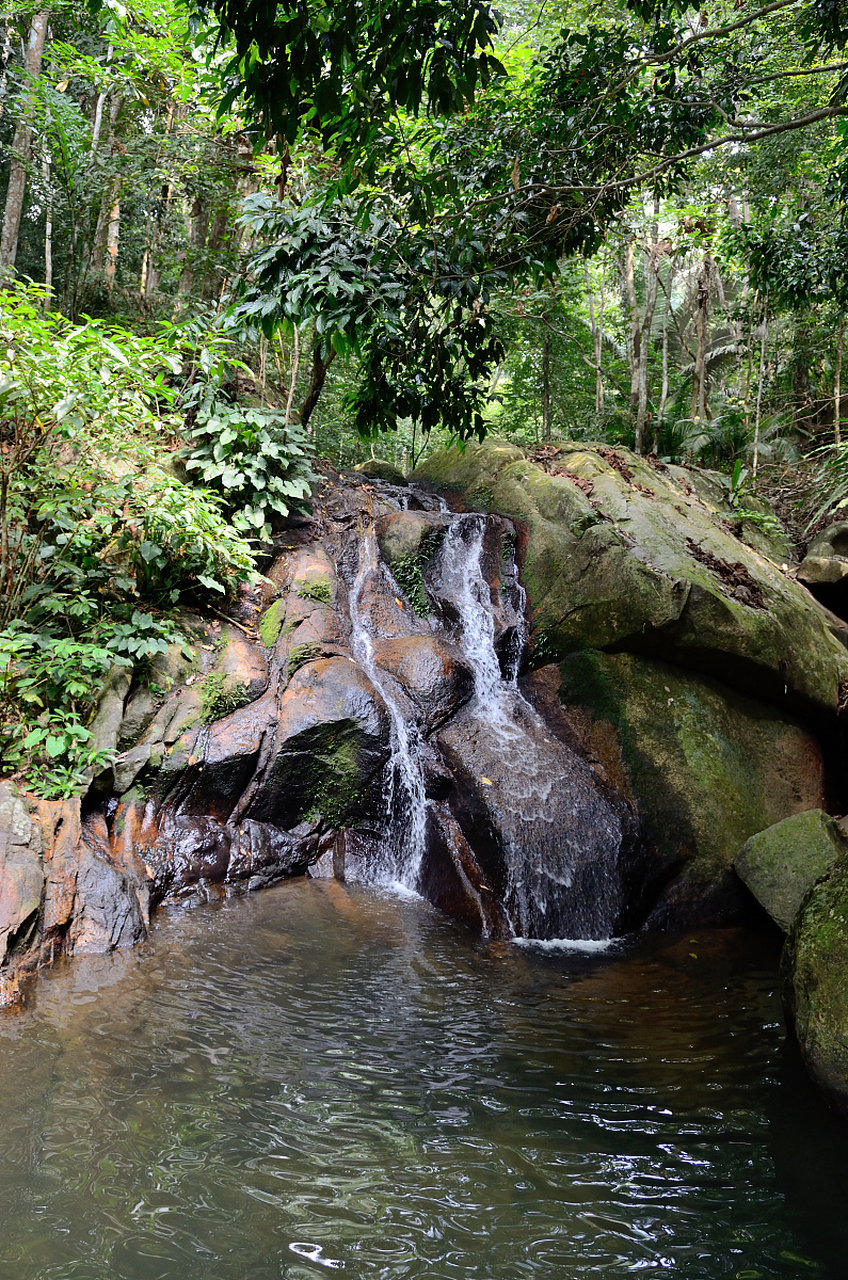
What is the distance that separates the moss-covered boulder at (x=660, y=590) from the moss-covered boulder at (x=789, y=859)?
2.00 meters

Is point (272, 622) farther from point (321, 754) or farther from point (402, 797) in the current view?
point (402, 797)

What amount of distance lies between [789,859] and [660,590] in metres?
2.88

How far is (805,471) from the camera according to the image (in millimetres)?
13227

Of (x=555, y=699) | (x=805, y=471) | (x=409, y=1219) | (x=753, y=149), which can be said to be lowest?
(x=409, y=1219)

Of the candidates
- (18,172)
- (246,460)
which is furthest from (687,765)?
(18,172)

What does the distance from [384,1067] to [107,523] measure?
16.5ft

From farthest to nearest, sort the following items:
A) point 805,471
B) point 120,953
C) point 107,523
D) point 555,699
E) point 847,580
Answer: point 805,471, point 847,580, point 555,699, point 107,523, point 120,953

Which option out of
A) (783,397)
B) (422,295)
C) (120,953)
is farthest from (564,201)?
(783,397)

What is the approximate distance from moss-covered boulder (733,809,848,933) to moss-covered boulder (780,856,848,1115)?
6.43ft

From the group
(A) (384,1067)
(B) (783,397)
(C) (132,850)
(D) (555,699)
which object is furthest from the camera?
(B) (783,397)

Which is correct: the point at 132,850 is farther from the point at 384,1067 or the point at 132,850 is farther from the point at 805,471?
the point at 805,471

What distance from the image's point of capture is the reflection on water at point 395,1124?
270 centimetres

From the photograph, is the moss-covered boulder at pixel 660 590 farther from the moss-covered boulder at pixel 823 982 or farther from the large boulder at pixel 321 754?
the moss-covered boulder at pixel 823 982

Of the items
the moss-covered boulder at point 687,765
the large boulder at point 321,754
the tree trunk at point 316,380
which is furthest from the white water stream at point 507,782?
the tree trunk at point 316,380
